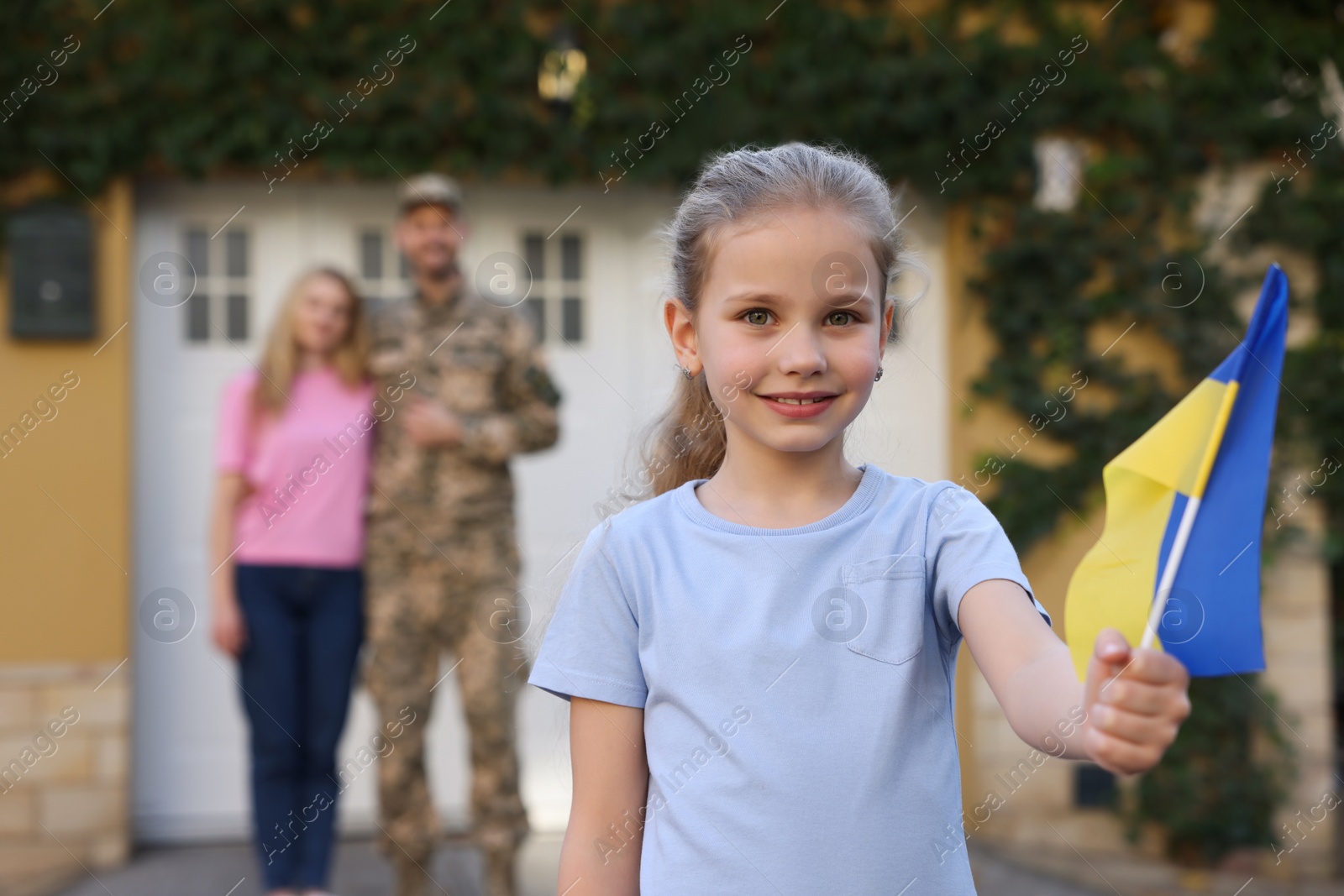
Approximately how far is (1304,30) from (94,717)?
5.02 meters

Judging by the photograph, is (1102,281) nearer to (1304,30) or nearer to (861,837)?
(1304,30)

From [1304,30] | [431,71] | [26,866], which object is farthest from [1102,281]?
[26,866]

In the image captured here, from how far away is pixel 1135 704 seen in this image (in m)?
0.88

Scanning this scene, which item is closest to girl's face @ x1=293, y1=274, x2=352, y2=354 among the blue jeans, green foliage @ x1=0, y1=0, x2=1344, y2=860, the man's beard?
the man's beard

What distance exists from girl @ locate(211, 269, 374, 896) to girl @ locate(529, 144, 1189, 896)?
92.8 inches

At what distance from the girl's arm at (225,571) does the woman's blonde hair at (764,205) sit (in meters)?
2.33

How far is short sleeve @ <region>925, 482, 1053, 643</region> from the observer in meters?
1.33

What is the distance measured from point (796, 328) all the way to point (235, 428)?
2.71 m

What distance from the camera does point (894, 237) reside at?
1578 millimetres

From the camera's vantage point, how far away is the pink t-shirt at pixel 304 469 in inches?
145

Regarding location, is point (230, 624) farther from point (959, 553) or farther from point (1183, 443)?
point (1183, 443)

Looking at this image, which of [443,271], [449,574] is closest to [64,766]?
[449,574]

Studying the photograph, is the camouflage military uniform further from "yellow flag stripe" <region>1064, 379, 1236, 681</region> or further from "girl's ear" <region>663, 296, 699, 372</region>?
"yellow flag stripe" <region>1064, 379, 1236, 681</region>

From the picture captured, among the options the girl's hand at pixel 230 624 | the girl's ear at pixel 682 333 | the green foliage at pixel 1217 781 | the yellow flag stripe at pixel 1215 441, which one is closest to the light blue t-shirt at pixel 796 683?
the girl's ear at pixel 682 333
